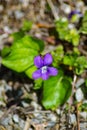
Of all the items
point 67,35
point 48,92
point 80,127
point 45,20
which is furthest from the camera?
point 45,20

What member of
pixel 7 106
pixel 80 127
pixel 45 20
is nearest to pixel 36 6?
pixel 45 20

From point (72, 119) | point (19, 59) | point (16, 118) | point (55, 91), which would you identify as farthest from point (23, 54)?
point (72, 119)

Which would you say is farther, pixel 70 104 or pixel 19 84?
pixel 19 84

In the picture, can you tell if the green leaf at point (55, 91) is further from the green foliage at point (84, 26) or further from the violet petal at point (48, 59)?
the green foliage at point (84, 26)

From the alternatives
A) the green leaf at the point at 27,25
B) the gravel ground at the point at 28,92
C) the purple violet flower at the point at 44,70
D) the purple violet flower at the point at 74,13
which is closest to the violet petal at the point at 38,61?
the purple violet flower at the point at 44,70

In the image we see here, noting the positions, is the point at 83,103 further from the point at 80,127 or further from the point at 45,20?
the point at 45,20

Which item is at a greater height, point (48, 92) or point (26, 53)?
point (26, 53)
